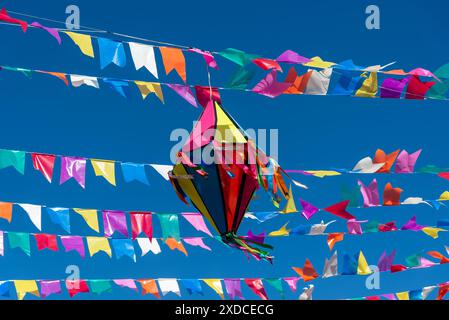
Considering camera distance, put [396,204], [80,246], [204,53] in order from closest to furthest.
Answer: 1. [204,53]
2. [396,204]
3. [80,246]

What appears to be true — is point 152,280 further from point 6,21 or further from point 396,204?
point 6,21

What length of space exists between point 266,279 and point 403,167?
2.18 metres

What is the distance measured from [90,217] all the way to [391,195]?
337cm

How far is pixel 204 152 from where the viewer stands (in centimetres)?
665

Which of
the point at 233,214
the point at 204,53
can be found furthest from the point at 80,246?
the point at 204,53

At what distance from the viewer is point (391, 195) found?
7.29 meters

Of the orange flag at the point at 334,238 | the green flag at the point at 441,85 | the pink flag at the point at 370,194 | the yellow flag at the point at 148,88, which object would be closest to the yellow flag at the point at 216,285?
the orange flag at the point at 334,238

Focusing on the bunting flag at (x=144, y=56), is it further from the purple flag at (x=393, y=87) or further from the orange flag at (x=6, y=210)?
the orange flag at (x=6, y=210)

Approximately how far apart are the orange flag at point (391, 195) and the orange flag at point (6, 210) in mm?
4166

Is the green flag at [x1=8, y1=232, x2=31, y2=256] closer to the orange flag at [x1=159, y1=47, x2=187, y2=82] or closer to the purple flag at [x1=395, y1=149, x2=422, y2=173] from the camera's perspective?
the orange flag at [x1=159, y1=47, x2=187, y2=82]

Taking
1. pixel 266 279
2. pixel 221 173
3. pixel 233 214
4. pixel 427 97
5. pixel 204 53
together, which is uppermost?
pixel 204 53

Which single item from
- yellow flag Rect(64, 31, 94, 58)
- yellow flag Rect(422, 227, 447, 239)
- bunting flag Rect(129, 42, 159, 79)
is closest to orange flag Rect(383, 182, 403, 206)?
yellow flag Rect(422, 227, 447, 239)

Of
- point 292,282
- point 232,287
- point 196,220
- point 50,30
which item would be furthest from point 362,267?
point 50,30

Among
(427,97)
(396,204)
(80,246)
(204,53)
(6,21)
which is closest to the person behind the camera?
(6,21)
